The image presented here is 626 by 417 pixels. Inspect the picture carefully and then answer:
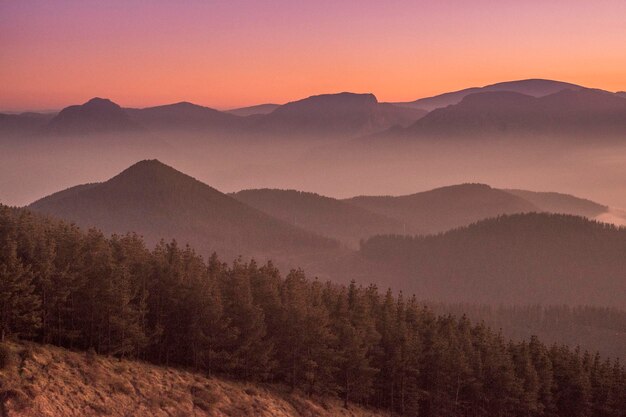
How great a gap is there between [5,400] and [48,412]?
386 cm

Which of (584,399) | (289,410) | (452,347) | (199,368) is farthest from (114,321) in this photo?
(584,399)

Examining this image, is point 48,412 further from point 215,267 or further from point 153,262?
point 215,267

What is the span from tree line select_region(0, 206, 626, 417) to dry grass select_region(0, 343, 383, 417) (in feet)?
13.2

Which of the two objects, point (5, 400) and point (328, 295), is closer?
point (5, 400)

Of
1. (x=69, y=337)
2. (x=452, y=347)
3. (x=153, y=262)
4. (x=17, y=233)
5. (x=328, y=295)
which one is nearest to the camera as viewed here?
(x=69, y=337)

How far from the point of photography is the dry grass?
193ft

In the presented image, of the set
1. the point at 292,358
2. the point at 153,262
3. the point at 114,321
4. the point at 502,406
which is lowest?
the point at 502,406

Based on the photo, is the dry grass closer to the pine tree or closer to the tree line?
the pine tree

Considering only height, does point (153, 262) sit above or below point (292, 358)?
above

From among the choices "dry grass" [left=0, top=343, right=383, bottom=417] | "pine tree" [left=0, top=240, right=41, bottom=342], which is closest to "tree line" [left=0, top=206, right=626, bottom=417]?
"pine tree" [left=0, top=240, right=41, bottom=342]

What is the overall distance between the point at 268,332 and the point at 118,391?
30.0 meters

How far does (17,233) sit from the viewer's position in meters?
80.6

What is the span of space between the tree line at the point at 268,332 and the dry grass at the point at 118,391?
4.01m

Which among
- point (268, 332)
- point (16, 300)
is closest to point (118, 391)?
point (16, 300)
